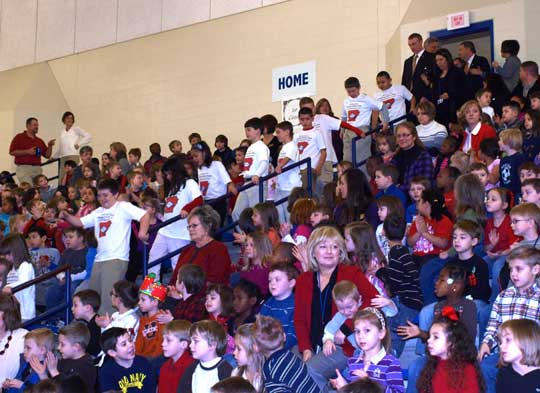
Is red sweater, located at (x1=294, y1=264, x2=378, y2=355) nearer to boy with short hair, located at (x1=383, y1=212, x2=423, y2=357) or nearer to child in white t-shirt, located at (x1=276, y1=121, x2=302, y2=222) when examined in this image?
boy with short hair, located at (x1=383, y1=212, x2=423, y2=357)

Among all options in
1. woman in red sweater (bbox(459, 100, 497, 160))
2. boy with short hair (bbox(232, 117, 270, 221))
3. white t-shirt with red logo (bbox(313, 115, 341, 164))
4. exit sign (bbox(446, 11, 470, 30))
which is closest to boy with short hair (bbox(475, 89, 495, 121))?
woman in red sweater (bbox(459, 100, 497, 160))

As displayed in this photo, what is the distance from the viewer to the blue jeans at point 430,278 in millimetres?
7934

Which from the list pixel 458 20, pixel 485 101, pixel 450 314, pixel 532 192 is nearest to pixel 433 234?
pixel 532 192

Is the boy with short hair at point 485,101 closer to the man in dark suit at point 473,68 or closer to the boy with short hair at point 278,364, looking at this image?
the man in dark suit at point 473,68

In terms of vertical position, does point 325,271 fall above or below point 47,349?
above

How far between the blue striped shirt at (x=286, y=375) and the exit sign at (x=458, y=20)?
9601 millimetres

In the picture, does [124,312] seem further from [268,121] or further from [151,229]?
[268,121]

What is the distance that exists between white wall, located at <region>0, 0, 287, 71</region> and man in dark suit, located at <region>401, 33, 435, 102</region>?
169 inches

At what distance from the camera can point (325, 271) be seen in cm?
702

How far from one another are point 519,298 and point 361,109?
24.2 feet

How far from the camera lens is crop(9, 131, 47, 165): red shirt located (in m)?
17.6

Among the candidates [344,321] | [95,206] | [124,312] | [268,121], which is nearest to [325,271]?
[344,321]

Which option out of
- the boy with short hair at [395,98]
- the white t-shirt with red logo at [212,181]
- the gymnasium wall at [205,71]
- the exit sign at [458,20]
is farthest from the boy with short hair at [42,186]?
the exit sign at [458,20]

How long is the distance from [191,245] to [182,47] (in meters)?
10.3
